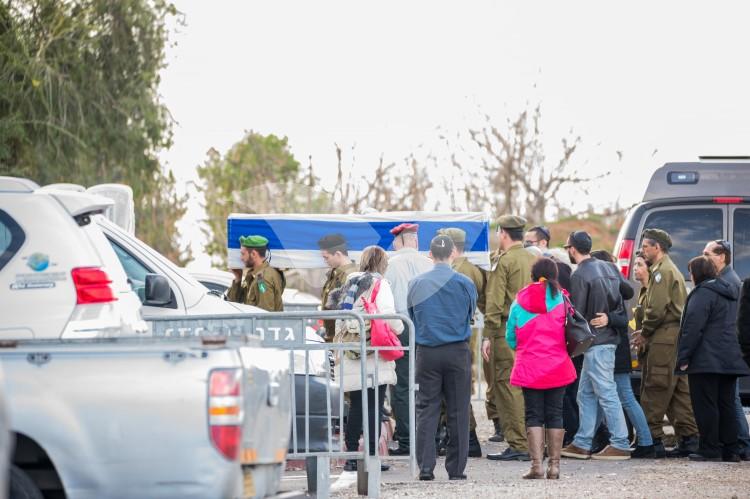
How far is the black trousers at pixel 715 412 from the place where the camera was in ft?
42.7

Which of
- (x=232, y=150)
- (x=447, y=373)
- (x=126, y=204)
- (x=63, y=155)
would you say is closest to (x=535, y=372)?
(x=447, y=373)

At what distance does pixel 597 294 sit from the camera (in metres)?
13.1

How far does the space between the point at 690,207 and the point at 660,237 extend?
1.13m

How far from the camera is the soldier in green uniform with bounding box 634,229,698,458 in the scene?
44.6 feet

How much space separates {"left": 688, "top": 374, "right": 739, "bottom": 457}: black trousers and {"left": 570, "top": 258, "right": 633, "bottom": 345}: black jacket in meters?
0.83

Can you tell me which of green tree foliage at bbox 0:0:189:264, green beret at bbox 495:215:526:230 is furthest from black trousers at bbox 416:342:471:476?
green tree foliage at bbox 0:0:189:264

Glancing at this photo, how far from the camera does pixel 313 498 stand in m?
10.0

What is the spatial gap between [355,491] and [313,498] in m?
0.88

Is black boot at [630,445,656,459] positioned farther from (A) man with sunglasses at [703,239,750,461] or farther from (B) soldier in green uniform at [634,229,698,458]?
(A) man with sunglasses at [703,239,750,461]

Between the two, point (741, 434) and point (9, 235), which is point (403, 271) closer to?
point (741, 434)

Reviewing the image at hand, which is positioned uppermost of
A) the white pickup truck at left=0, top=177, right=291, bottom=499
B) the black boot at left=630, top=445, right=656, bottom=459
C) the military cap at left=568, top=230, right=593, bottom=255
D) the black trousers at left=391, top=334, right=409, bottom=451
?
the military cap at left=568, top=230, right=593, bottom=255

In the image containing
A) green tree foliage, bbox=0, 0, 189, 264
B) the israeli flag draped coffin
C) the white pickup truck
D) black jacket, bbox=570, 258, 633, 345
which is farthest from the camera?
green tree foliage, bbox=0, 0, 189, 264

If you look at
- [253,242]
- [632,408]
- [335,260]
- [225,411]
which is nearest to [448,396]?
[335,260]

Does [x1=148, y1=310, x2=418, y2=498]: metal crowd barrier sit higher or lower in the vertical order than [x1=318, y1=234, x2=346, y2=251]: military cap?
lower
